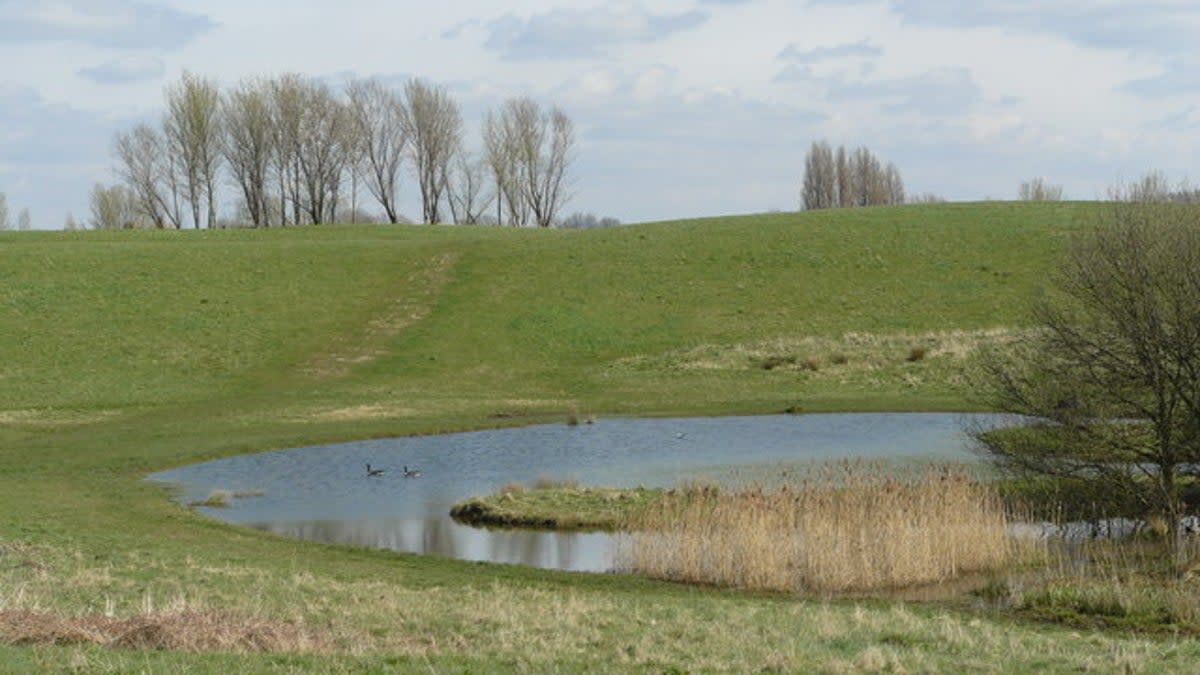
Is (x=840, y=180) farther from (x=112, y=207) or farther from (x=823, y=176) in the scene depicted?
(x=112, y=207)

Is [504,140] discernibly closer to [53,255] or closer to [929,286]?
[53,255]

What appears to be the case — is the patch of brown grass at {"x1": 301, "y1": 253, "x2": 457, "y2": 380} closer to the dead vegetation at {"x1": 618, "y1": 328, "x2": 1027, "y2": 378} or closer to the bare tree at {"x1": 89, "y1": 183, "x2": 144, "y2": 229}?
the dead vegetation at {"x1": 618, "y1": 328, "x2": 1027, "y2": 378}

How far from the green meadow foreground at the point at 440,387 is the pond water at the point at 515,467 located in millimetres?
1862

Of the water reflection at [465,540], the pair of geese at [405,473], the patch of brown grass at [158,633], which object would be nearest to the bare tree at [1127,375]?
the water reflection at [465,540]

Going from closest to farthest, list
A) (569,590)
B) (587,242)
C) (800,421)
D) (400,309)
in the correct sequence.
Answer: (569,590) < (800,421) < (400,309) < (587,242)

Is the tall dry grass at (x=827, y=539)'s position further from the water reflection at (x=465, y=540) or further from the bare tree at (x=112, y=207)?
the bare tree at (x=112, y=207)

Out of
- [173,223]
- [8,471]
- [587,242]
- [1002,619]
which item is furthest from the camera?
[173,223]

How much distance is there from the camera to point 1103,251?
2931 cm

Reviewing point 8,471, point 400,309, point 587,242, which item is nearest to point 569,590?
point 8,471

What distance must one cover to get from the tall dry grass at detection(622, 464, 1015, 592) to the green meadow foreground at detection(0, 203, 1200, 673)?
106 cm

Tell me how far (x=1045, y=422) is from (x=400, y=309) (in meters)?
46.7

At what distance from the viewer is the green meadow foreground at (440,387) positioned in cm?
1493

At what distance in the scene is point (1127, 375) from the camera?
28672mm

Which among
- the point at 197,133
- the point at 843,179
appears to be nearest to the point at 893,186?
the point at 843,179
